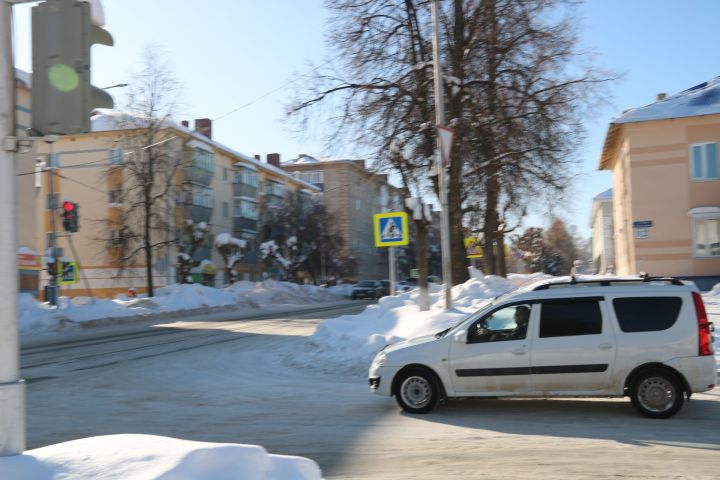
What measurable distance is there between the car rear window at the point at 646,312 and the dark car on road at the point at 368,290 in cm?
4704

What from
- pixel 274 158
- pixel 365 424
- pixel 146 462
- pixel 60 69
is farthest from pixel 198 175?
pixel 146 462

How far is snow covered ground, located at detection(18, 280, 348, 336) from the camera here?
2730cm

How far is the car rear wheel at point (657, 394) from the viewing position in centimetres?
789

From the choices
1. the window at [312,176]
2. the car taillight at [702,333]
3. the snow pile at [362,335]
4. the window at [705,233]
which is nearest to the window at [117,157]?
the snow pile at [362,335]

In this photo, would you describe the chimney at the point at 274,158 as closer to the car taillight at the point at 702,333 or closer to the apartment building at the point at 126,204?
the apartment building at the point at 126,204

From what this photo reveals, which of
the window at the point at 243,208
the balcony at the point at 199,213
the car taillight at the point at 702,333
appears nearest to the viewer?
the car taillight at the point at 702,333

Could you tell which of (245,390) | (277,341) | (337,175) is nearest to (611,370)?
(245,390)

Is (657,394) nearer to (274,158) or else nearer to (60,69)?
(60,69)

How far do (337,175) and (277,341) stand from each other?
80.3 meters

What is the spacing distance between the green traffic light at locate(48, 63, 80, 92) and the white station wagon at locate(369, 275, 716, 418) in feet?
18.5

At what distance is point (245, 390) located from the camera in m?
11.3

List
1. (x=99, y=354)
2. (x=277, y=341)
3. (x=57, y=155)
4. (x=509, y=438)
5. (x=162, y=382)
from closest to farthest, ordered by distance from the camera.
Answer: (x=509, y=438), (x=162, y=382), (x=99, y=354), (x=277, y=341), (x=57, y=155)

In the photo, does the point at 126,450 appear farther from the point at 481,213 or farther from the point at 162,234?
the point at 162,234

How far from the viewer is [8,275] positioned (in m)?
4.16
